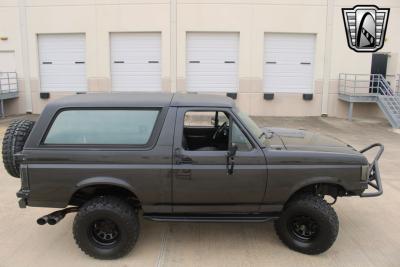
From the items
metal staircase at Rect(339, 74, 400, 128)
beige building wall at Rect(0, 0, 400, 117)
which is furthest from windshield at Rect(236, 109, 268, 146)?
beige building wall at Rect(0, 0, 400, 117)

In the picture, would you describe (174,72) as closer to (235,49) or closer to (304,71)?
(235,49)

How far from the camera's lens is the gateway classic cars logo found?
52.4 feet

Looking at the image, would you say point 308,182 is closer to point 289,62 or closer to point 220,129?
point 220,129

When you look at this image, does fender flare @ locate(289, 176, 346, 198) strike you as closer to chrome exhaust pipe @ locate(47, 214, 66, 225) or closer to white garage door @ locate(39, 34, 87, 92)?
chrome exhaust pipe @ locate(47, 214, 66, 225)

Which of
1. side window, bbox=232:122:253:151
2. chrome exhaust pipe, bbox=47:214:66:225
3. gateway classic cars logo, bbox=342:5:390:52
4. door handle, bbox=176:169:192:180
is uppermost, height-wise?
gateway classic cars logo, bbox=342:5:390:52

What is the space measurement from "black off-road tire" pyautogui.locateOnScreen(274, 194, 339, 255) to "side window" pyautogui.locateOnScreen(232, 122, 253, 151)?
33.7 inches

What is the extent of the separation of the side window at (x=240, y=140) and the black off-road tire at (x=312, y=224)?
856 millimetres

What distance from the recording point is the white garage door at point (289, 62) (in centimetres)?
1634

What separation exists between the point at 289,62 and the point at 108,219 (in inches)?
537

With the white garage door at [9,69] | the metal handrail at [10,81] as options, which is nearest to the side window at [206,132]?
the metal handrail at [10,81]

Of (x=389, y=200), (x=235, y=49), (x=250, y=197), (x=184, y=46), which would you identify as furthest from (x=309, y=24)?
(x=250, y=197)

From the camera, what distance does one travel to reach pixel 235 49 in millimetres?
16422

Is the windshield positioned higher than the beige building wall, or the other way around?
the beige building wall

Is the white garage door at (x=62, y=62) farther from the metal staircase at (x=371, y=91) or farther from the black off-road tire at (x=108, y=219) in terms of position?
the black off-road tire at (x=108, y=219)
